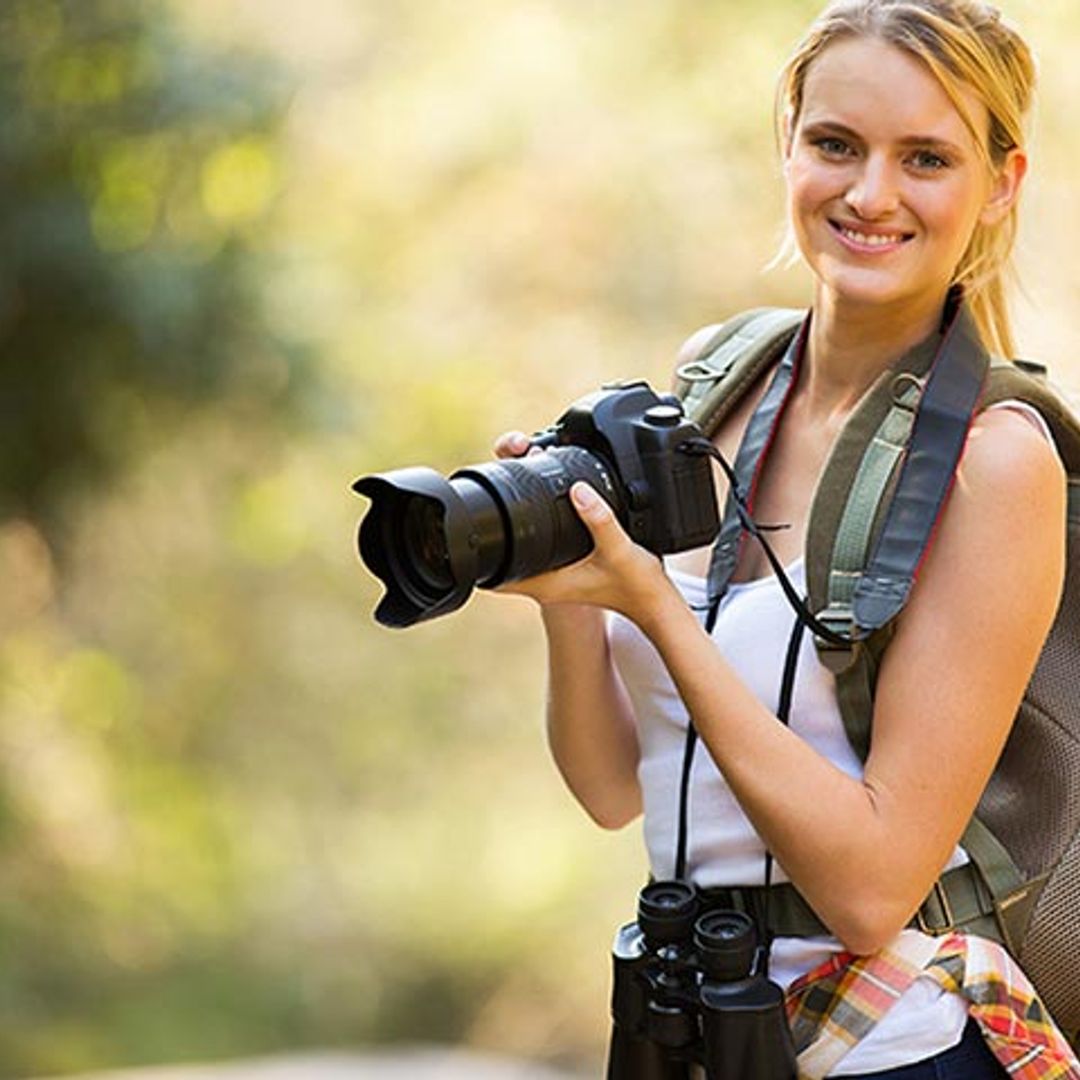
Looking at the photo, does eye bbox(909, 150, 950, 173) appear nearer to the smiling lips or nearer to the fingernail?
the smiling lips

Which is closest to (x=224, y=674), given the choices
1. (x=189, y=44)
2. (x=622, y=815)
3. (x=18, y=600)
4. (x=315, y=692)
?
(x=315, y=692)

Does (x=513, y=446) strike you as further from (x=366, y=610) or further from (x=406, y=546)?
(x=366, y=610)

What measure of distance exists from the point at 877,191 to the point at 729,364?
266 millimetres

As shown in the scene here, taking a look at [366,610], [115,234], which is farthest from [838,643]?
[366,610]

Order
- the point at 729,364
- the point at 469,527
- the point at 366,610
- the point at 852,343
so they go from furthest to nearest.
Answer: the point at 366,610, the point at 729,364, the point at 852,343, the point at 469,527

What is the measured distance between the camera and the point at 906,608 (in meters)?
1.44

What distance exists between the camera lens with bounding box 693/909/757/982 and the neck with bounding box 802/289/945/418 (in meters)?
0.43

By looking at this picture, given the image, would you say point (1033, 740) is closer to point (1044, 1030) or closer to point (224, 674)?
point (1044, 1030)

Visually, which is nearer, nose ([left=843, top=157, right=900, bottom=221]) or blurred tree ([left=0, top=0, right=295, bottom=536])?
nose ([left=843, top=157, right=900, bottom=221])

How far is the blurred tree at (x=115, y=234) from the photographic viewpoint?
208 inches

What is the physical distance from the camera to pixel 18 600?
6.94m

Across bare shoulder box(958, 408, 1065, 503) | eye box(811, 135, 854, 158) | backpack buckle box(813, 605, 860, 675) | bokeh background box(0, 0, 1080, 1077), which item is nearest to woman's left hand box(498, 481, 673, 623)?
backpack buckle box(813, 605, 860, 675)

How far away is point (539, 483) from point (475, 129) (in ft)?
23.5

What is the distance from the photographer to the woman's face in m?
1.49
